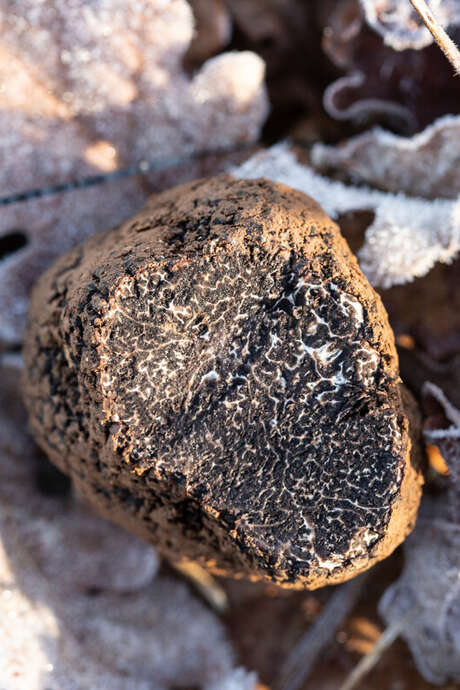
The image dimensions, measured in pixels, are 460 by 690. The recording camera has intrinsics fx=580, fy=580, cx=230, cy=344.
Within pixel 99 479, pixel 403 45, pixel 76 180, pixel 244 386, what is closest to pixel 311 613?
pixel 99 479

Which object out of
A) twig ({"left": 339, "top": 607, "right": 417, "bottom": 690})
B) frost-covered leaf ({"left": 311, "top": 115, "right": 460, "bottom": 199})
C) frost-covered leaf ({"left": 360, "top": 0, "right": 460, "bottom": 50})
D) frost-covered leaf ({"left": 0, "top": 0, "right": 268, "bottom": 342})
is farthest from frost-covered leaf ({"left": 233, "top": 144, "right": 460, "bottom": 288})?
twig ({"left": 339, "top": 607, "right": 417, "bottom": 690})

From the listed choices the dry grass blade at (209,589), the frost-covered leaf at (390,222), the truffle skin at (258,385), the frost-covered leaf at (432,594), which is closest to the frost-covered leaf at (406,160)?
Result: the frost-covered leaf at (390,222)

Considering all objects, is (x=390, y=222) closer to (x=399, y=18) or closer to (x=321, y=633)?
(x=399, y=18)

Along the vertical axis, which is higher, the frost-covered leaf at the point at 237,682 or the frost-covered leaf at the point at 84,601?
the frost-covered leaf at the point at 84,601

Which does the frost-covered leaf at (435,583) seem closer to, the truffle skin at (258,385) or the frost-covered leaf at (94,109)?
the truffle skin at (258,385)

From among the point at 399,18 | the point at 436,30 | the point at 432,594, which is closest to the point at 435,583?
the point at 432,594

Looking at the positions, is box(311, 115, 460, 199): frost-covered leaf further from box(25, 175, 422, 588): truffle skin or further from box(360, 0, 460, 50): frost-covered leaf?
box(25, 175, 422, 588): truffle skin

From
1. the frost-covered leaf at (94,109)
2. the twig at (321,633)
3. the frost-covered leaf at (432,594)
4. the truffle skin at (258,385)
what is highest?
the frost-covered leaf at (94,109)
